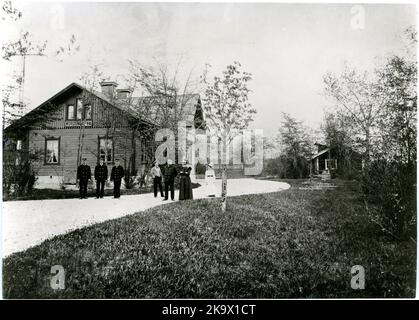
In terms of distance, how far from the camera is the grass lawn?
427 centimetres

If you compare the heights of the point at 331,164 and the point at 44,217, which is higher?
the point at 331,164

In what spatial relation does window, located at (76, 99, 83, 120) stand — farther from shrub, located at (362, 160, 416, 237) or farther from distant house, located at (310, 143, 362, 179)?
shrub, located at (362, 160, 416, 237)

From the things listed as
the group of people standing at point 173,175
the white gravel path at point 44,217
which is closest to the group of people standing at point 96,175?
the white gravel path at point 44,217

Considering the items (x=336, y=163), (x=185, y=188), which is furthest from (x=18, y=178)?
(x=336, y=163)

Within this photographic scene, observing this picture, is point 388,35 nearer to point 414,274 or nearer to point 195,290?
point 414,274

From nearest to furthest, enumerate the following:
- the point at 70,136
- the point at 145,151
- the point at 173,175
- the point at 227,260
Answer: the point at 227,260, the point at 70,136, the point at 145,151, the point at 173,175

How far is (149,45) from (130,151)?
7.62 ft

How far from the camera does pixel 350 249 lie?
4.80 metres

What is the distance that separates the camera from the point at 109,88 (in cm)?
592

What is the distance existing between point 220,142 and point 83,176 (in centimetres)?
256

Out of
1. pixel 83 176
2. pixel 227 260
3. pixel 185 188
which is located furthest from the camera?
pixel 185 188

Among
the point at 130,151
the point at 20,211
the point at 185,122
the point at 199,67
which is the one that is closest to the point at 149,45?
the point at 199,67

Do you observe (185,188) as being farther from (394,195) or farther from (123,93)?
(394,195)

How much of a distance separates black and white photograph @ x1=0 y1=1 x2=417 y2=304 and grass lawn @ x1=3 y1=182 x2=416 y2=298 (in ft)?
0.07
